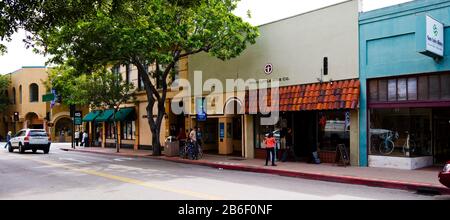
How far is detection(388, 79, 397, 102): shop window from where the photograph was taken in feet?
52.0

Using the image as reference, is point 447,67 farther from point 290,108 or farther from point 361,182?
point 290,108

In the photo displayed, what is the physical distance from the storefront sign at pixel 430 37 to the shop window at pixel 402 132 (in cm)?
266

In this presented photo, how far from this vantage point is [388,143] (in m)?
16.2

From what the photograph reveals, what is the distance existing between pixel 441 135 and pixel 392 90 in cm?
266

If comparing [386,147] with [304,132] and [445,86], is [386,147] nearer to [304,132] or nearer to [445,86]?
[445,86]

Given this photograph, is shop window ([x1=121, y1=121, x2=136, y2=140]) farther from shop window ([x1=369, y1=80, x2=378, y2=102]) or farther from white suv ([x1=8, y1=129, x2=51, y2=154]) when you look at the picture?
shop window ([x1=369, y1=80, x2=378, y2=102])

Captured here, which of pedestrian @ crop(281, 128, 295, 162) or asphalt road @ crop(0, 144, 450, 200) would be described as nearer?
asphalt road @ crop(0, 144, 450, 200)

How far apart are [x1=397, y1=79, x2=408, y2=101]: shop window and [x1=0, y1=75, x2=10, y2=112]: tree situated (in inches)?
2178

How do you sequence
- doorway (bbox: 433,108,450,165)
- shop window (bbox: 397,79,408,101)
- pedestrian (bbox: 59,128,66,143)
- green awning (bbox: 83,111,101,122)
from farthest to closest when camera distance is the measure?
pedestrian (bbox: 59,128,66,143) < green awning (bbox: 83,111,101,122) < doorway (bbox: 433,108,450,165) < shop window (bbox: 397,79,408,101)

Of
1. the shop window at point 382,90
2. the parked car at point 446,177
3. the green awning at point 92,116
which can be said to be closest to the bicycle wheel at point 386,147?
the shop window at point 382,90

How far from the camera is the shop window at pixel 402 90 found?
15547 mm

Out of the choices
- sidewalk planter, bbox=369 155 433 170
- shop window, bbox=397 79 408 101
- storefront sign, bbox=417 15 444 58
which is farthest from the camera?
shop window, bbox=397 79 408 101

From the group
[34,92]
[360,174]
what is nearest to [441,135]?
[360,174]

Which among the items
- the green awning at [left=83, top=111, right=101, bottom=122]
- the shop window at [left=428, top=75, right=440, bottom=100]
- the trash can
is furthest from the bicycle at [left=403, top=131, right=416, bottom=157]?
the green awning at [left=83, top=111, right=101, bottom=122]
